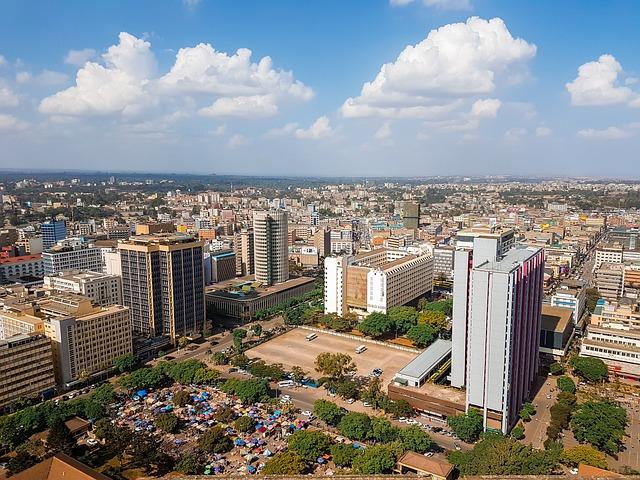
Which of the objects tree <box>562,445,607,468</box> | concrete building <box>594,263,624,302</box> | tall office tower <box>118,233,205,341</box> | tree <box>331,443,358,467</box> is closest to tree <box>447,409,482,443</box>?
tree <box>562,445,607,468</box>

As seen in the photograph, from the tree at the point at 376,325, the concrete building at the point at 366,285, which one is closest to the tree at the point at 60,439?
the tree at the point at 376,325

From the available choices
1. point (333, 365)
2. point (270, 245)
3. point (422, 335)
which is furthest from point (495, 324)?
point (270, 245)

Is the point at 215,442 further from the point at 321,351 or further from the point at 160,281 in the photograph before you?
the point at 160,281

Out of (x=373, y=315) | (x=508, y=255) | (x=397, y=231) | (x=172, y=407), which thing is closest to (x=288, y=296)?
(x=373, y=315)

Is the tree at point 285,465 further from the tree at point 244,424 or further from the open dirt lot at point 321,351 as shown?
the open dirt lot at point 321,351

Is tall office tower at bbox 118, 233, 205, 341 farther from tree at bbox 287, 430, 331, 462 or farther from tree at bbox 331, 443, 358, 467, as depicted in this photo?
tree at bbox 331, 443, 358, 467

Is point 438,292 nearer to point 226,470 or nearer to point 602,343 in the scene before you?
point 602,343

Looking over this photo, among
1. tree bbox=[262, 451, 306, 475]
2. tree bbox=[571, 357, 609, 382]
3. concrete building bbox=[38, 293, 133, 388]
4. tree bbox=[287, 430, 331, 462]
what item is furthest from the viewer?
tree bbox=[571, 357, 609, 382]

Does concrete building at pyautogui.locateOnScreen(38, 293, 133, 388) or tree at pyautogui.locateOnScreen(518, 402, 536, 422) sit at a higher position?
concrete building at pyautogui.locateOnScreen(38, 293, 133, 388)

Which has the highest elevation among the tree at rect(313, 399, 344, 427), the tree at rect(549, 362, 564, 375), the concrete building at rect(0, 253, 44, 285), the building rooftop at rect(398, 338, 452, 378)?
the concrete building at rect(0, 253, 44, 285)
